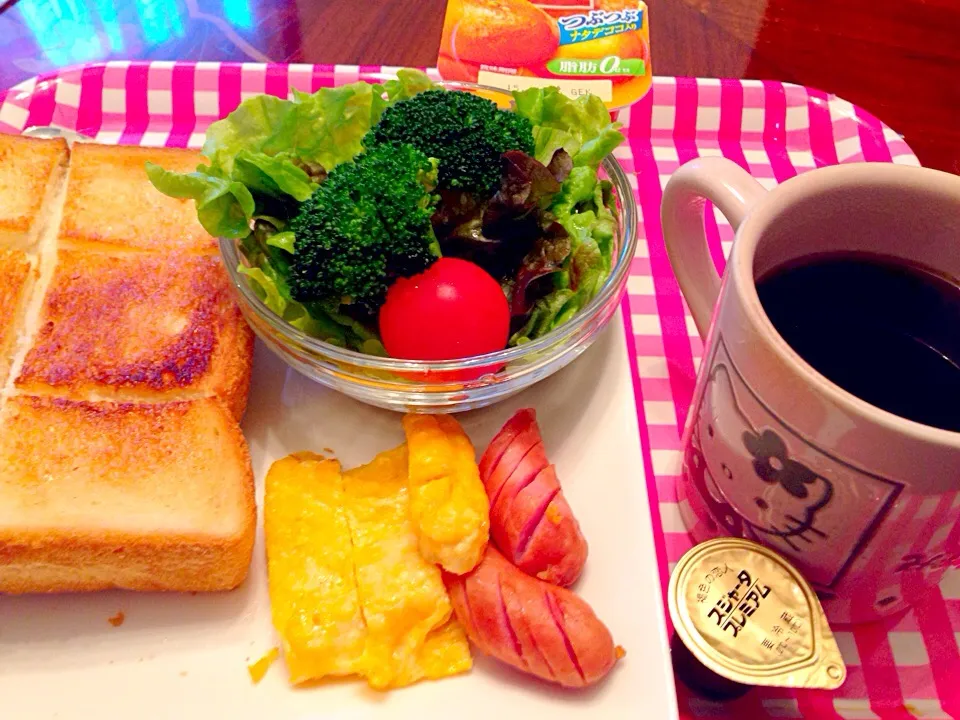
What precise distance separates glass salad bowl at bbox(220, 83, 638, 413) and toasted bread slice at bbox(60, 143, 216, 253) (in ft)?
0.62

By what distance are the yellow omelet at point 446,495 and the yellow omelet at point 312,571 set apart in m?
0.14

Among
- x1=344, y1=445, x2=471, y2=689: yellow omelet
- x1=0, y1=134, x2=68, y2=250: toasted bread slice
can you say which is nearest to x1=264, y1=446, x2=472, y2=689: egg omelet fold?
x1=344, y1=445, x2=471, y2=689: yellow omelet

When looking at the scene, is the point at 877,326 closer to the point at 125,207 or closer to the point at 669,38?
the point at 125,207

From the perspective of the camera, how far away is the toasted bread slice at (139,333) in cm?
136

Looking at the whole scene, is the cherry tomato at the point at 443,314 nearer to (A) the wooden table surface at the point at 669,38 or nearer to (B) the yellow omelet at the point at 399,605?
(B) the yellow omelet at the point at 399,605

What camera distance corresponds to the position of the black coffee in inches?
41.1

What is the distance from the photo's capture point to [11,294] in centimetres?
145

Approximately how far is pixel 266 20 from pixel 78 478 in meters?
1.86

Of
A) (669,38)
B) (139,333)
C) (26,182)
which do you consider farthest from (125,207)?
(669,38)

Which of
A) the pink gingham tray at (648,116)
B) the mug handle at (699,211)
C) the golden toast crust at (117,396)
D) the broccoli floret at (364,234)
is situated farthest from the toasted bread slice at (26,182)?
the mug handle at (699,211)

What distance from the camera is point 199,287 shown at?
1.49 m

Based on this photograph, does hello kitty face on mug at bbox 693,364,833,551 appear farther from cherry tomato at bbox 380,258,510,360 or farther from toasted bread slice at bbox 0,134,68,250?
toasted bread slice at bbox 0,134,68,250

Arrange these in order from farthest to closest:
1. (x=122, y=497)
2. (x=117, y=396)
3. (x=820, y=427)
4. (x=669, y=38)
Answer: (x=669, y=38) < (x=117, y=396) < (x=122, y=497) < (x=820, y=427)

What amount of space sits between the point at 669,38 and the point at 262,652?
222cm
